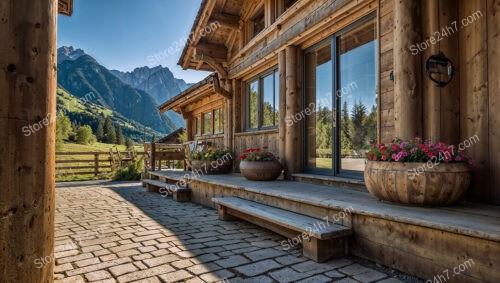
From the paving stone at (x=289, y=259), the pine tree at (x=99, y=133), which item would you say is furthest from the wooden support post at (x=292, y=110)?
the pine tree at (x=99, y=133)

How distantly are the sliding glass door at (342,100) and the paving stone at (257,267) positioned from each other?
2.02 meters

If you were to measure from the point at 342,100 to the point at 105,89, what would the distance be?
5148 inches

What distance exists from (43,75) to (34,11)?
35cm

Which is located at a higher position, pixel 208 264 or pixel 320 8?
pixel 320 8

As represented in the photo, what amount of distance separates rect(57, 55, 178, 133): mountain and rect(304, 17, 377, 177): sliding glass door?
111146 mm

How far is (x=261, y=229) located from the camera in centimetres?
405

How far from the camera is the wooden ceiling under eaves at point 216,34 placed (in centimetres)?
719

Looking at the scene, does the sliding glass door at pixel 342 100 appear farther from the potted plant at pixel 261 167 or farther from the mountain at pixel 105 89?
the mountain at pixel 105 89

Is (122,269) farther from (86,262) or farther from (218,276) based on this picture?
(218,276)

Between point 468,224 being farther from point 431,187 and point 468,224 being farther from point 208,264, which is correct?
point 208,264

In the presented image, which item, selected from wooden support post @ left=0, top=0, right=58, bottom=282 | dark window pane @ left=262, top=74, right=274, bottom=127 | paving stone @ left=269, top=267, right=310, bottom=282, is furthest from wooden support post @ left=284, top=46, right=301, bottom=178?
wooden support post @ left=0, top=0, right=58, bottom=282

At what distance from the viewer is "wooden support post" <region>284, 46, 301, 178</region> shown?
17.5 feet

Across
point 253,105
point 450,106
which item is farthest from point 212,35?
point 450,106

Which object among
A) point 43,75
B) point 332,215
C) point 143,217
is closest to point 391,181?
point 332,215
